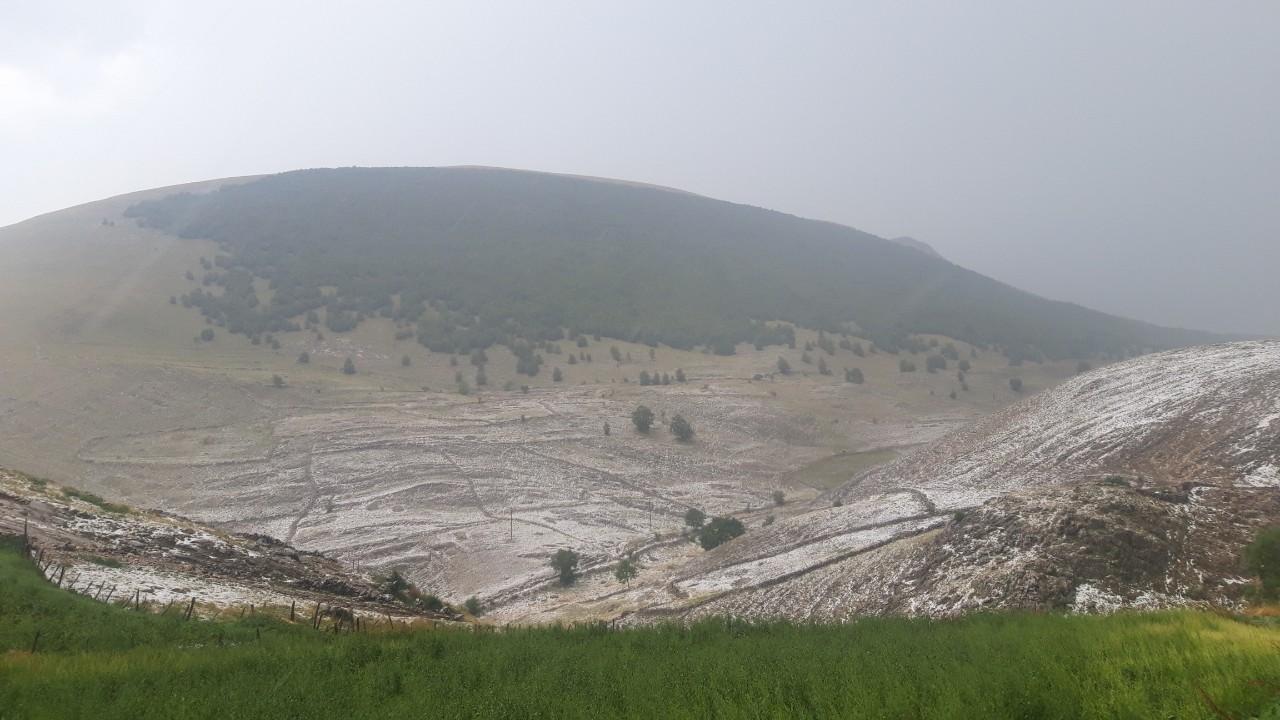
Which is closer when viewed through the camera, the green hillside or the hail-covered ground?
the hail-covered ground

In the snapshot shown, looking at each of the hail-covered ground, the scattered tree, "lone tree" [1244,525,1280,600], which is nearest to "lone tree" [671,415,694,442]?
the scattered tree

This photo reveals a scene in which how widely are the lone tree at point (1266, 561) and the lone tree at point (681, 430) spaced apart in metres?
50.1

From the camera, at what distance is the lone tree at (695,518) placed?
46344 millimetres

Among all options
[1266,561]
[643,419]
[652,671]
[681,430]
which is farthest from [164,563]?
[681,430]

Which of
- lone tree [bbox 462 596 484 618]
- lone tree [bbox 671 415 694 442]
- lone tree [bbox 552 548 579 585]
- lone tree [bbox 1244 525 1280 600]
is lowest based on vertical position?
lone tree [bbox 462 596 484 618]

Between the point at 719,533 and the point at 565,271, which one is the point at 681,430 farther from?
the point at 565,271

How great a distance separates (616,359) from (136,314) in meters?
56.6

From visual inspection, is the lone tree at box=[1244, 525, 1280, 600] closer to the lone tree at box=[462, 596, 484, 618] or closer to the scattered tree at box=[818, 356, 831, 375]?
the lone tree at box=[462, 596, 484, 618]

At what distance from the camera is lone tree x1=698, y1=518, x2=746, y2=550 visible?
40.6 metres

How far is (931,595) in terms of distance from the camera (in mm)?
20016

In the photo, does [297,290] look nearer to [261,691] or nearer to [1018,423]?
[1018,423]

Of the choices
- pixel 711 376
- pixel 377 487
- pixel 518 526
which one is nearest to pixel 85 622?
pixel 518 526

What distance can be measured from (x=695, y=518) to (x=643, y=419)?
2010cm

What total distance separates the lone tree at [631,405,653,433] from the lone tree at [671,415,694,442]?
2129 millimetres
